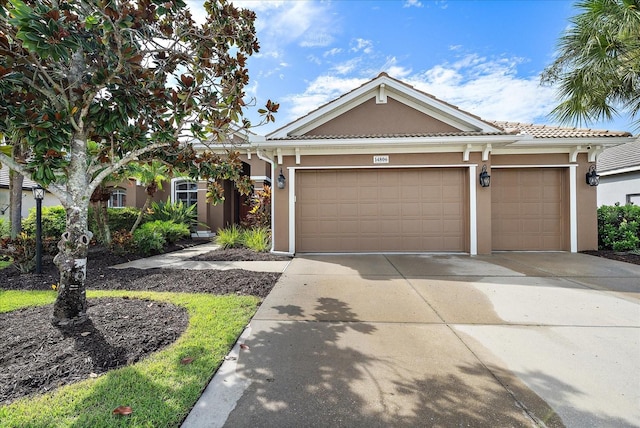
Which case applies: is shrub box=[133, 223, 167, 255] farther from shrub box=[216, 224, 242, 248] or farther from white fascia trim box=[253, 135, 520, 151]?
white fascia trim box=[253, 135, 520, 151]

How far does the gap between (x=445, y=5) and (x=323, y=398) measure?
9.27 m

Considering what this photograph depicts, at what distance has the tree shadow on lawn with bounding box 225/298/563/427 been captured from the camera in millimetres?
1842

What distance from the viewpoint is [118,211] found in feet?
31.4

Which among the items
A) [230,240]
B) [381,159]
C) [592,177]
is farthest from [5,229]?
[592,177]

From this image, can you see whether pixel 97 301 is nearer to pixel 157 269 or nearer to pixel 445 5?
pixel 157 269

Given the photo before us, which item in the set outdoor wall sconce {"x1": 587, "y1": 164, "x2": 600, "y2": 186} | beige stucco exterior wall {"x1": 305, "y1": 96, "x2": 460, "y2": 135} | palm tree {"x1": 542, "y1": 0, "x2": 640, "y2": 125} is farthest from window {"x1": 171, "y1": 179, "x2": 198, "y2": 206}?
outdoor wall sconce {"x1": 587, "y1": 164, "x2": 600, "y2": 186}

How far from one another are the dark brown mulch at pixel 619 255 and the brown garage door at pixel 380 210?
11.4 feet

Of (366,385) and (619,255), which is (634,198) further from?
(366,385)

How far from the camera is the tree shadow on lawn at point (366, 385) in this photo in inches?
72.5

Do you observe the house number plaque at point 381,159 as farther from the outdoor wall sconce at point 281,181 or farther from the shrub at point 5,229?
the shrub at point 5,229

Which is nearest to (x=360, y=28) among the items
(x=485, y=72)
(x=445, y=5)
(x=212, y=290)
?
(x=445, y=5)

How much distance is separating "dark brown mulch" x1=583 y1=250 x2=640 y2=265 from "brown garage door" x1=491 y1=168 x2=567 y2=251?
988 mm

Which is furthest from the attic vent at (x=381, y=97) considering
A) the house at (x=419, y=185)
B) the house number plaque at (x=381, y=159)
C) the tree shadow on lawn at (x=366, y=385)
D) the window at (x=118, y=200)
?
the window at (x=118, y=200)

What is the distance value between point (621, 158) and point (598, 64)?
11.1m
